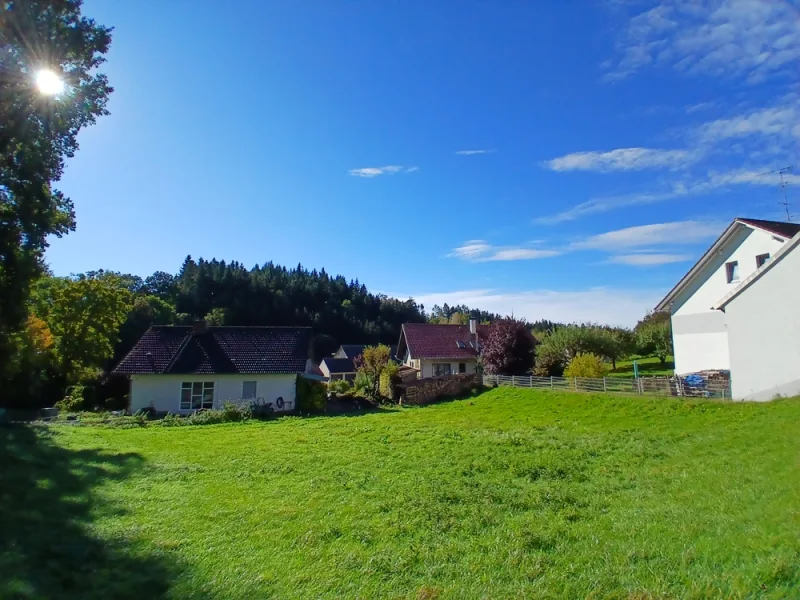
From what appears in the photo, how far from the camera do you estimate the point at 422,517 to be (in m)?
7.33

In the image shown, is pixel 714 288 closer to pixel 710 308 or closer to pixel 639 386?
pixel 710 308

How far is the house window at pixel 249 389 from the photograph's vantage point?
1124 inches

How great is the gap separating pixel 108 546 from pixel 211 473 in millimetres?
4509

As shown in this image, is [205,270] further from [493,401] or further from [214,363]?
[493,401]

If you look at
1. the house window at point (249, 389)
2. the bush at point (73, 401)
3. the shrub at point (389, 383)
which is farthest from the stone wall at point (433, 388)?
the bush at point (73, 401)

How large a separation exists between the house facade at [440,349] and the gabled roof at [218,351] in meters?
12.6

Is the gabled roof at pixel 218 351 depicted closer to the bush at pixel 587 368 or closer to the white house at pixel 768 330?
the bush at pixel 587 368

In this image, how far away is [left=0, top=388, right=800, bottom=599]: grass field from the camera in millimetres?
5211

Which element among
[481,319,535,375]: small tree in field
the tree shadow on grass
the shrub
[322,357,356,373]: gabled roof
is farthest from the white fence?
[322,357,356,373]: gabled roof

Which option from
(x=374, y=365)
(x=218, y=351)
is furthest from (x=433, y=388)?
(x=218, y=351)

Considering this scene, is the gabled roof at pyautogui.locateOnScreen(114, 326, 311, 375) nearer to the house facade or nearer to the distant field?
the house facade

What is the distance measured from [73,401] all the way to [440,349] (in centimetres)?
2750

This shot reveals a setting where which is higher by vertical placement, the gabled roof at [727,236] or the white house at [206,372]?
the gabled roof at [727,236]

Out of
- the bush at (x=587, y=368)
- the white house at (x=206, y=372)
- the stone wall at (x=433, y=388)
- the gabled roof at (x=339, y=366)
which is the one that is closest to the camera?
the bush at (x=587, y=368)
